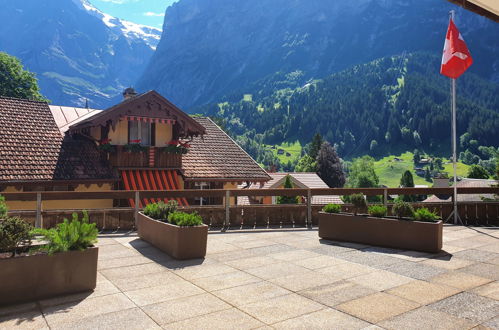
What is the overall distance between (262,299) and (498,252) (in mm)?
7192

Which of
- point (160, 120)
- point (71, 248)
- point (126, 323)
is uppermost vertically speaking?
point (160, 120)

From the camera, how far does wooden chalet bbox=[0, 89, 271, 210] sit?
18688 millimetres

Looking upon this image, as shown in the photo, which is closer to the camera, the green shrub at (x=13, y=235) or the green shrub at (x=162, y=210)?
the green shrub at (x=13, y=235)

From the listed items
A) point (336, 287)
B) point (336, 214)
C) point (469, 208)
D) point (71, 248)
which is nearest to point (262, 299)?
point (336, 287)

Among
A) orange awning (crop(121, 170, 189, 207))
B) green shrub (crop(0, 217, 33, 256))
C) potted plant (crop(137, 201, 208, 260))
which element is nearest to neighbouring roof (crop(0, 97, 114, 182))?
orange awning (crop(121, 170, 189, 207))

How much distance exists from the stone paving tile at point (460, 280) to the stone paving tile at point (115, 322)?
5416 mm

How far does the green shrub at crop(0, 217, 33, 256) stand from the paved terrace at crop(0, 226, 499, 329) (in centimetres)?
99

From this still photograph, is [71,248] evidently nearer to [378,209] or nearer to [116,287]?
[116,287]

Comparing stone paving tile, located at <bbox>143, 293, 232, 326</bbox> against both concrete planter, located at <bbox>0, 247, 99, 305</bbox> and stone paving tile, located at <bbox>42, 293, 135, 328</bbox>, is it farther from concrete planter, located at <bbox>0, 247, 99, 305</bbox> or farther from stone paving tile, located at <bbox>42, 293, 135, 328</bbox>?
concrete planter, located at <bbox>0, 247, 99, 305</bbox>

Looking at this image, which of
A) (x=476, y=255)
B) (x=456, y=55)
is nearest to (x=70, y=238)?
(x=476, y=255)

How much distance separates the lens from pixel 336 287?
296 inches

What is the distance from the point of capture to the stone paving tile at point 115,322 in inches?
224

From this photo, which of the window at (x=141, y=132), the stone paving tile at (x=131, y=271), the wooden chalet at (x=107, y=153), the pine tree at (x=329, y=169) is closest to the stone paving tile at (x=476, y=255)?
the stone paving tile at (x=131, y=271)

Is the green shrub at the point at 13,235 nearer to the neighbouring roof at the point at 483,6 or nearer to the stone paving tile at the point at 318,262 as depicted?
the stone paving tile at the point at 318,262
